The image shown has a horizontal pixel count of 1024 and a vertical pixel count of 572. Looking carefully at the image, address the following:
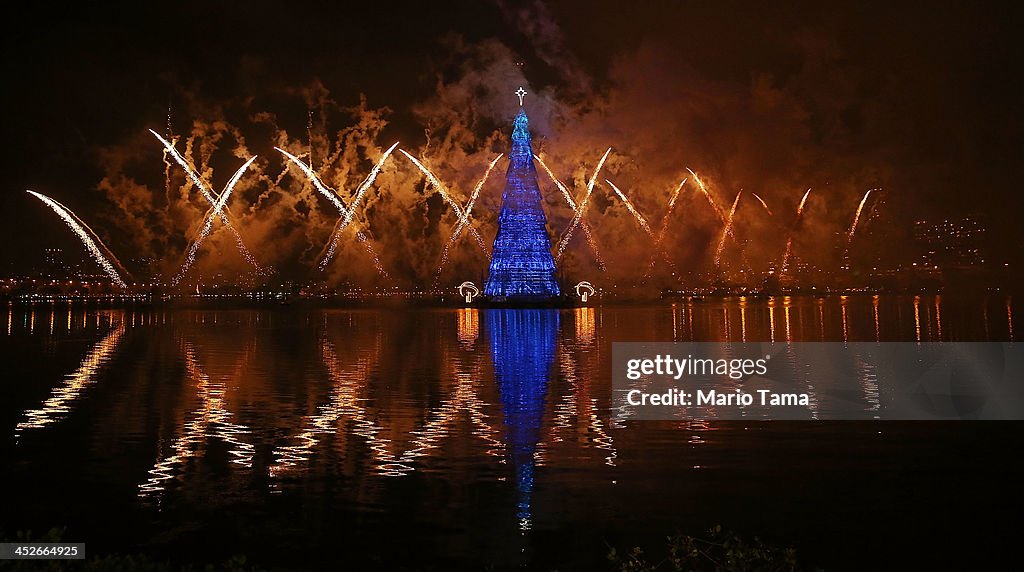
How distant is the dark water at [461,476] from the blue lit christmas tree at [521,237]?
71.6 meters

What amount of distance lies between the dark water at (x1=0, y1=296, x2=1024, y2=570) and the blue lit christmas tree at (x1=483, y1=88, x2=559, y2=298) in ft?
235

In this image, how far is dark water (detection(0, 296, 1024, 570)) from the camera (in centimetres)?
1531

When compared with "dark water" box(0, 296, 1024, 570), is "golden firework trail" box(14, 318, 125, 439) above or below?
above

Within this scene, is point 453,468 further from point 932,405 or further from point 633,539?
point 932,405

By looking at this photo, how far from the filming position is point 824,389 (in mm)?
33250

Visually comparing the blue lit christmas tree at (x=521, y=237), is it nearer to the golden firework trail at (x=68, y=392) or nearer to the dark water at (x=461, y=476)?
the golden firework trail at (x=68, y=392)

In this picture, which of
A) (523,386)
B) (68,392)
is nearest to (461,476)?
(523,386)

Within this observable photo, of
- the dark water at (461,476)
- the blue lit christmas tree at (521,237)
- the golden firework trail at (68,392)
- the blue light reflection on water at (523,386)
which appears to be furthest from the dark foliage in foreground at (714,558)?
the blue lit christmas tree at (521,237)

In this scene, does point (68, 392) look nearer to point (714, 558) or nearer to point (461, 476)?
point (461, 476)

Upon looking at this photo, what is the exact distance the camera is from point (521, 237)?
357ft

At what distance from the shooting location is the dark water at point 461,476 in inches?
603

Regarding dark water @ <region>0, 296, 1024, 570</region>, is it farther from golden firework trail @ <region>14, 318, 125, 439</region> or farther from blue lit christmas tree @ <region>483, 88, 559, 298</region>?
blue lit christmas tree @ <region>483, 88, 559, 298</region>

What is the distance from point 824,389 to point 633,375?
25.3 ft

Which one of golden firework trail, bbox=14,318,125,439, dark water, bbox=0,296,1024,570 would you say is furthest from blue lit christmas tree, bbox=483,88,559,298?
dark water, bbox=0,296,1024,570
